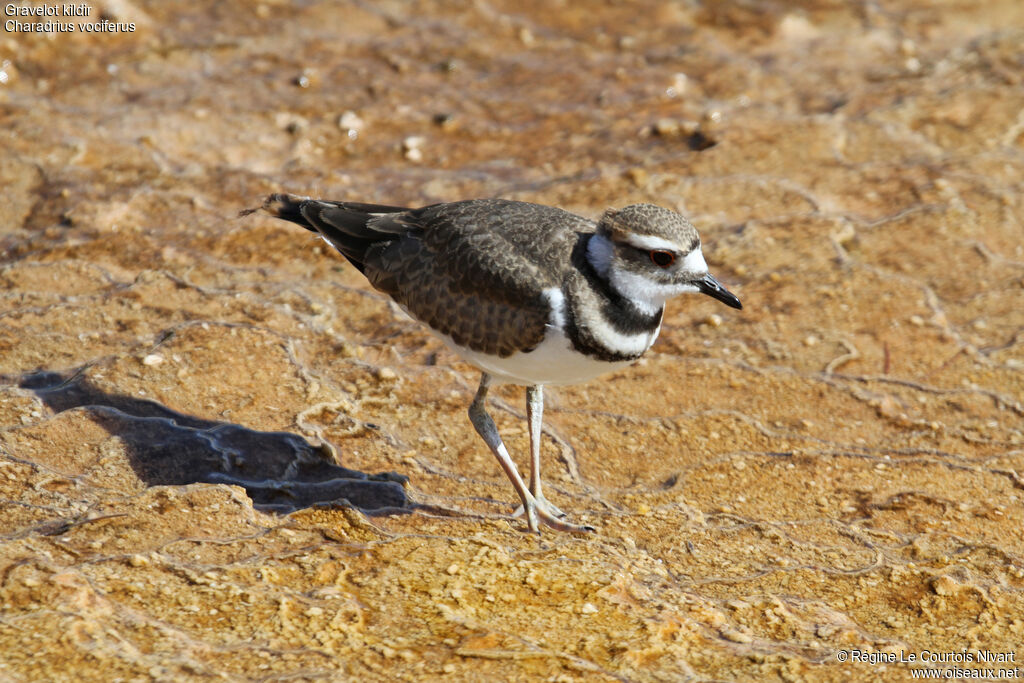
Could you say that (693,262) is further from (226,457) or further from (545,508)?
(226,457)

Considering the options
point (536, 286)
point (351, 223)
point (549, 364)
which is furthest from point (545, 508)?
point (351, 223)

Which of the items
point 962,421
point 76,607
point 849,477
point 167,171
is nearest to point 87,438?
point 76,607

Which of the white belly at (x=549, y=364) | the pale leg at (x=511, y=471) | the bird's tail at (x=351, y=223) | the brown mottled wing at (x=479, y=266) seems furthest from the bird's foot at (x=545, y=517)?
the bird's tail at (x=351, y=223)

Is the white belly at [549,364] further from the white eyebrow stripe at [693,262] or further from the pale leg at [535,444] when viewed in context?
the white eyebrow stripe at [693,262]

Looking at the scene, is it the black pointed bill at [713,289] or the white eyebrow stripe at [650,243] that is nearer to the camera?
the white eyebrow stripe at [650,243]

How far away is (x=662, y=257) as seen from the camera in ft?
16.0

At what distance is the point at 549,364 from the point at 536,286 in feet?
1.26

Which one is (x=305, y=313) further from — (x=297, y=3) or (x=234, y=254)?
(x=297, y=3)

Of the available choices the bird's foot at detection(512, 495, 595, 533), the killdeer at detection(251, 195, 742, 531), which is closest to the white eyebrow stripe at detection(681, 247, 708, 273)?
the killdeer at detection(251, 195, 742, 531)

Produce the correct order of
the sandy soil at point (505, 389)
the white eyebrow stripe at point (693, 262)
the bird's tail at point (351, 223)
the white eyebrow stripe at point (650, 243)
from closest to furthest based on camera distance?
the sandy soil at point (505, 389) → the white eyebrow stripe at point (650, 243) → the white eyebrow stripe at point (693, 262) → the bird's tail at point (351, 223)

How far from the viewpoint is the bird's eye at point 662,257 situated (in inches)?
192

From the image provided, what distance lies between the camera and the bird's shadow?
545 cm

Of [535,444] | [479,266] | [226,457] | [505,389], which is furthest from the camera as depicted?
[505,389]

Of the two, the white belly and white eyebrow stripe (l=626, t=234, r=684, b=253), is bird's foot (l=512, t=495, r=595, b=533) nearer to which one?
the white belly
